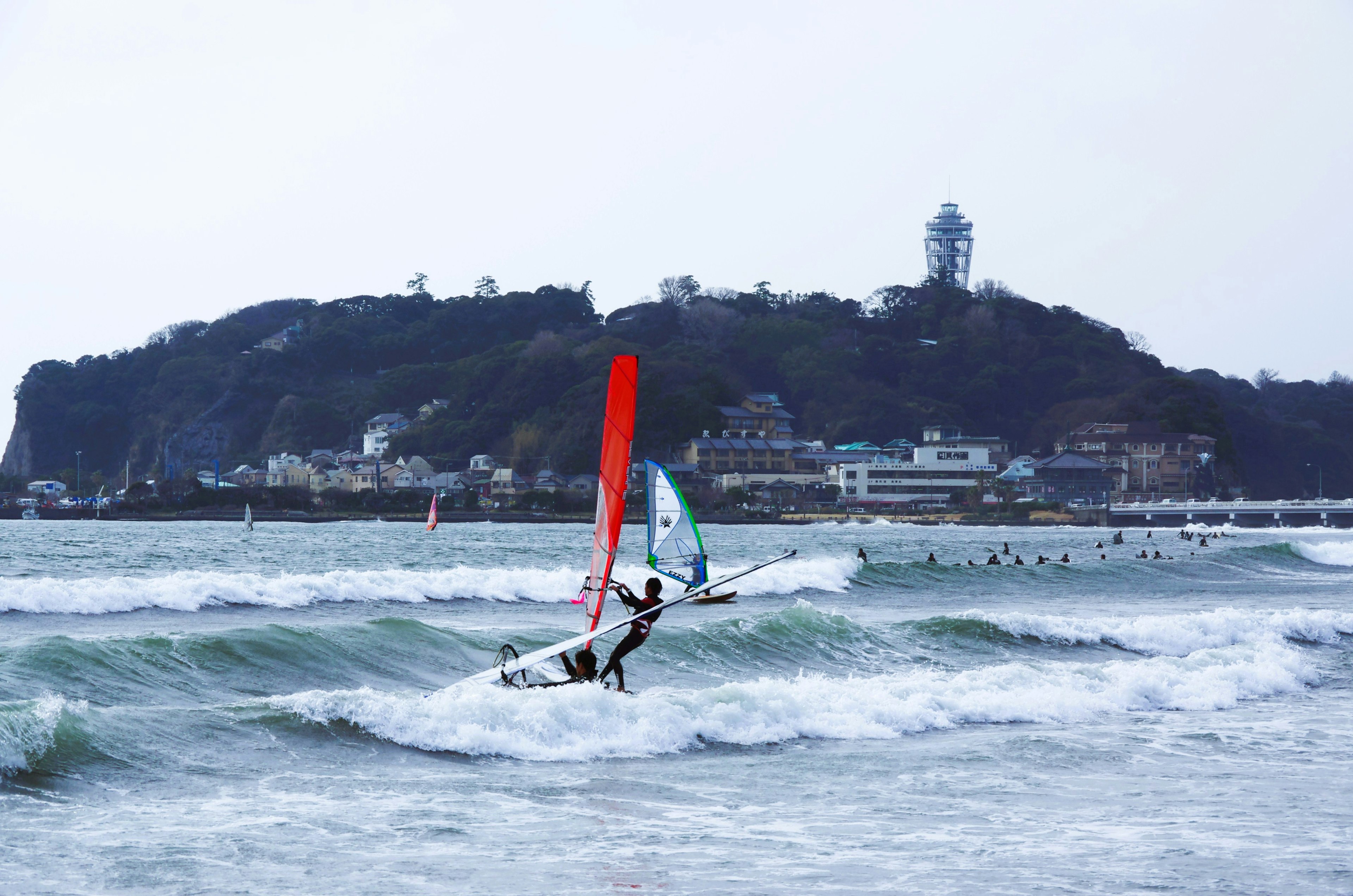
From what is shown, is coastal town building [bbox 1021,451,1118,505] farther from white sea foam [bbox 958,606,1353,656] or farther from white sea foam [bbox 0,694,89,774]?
white sea foam [bbox 0,694,89,774]

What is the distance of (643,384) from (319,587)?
96950 mm

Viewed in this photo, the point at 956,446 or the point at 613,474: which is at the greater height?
the point at 956,446

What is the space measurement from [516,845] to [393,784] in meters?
2.19

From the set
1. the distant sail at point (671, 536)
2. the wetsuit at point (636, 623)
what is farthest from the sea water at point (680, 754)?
the distant sail at point (671, 536)

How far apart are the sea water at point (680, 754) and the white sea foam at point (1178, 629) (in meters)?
0.09

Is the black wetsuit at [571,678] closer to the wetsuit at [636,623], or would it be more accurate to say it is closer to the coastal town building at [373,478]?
the wetsuit at [636,623]

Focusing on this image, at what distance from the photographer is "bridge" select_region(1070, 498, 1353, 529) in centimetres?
10688

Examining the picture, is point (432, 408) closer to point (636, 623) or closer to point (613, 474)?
point (636, 623)

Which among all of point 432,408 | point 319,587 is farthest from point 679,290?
point 319,587

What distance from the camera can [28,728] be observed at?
34.6 feet

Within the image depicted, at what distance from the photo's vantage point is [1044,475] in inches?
4823

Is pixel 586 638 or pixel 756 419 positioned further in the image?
pixel 756 419

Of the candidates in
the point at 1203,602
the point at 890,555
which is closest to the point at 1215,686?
the point at 1203,602

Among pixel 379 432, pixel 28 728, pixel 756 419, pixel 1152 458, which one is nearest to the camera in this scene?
pixel 28 728
